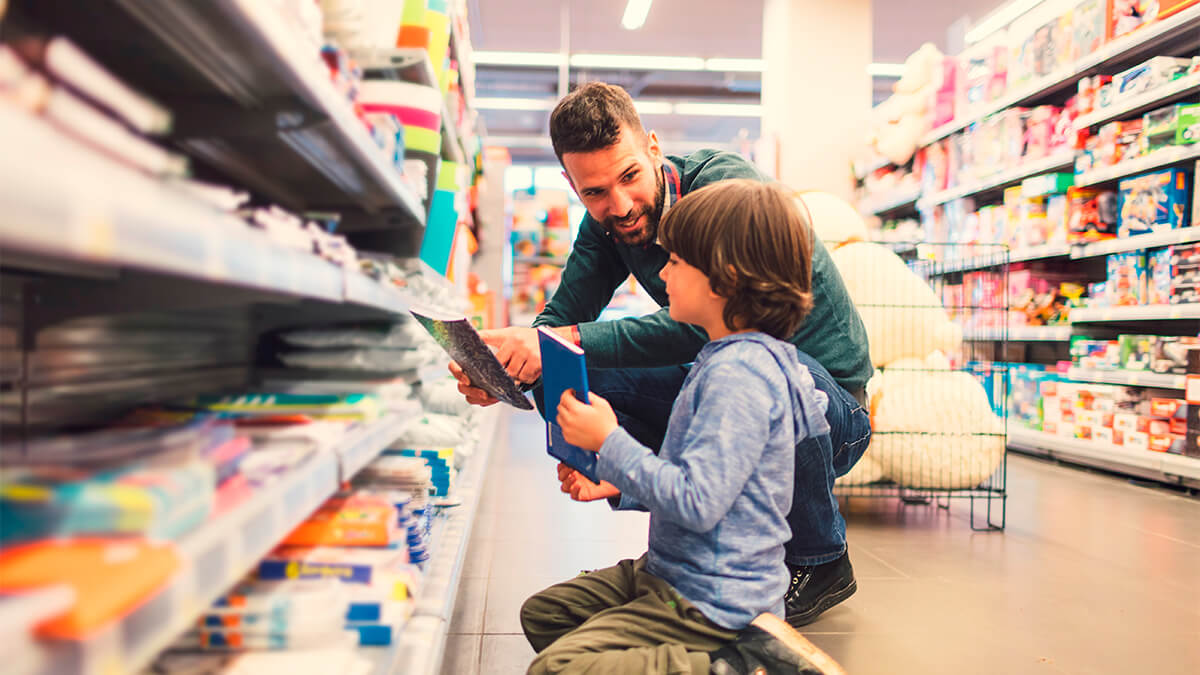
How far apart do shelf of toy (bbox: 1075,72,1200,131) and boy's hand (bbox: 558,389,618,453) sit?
10.7 ft

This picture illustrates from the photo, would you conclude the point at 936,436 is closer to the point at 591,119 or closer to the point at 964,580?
the point at 964,580

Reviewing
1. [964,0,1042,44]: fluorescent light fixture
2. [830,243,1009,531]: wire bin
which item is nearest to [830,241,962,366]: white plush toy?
[830,243,1009,531]: wire bin

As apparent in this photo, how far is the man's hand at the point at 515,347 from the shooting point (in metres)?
1.59

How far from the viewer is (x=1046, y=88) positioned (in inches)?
164

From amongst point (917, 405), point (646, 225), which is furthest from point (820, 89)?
point (646, 225)

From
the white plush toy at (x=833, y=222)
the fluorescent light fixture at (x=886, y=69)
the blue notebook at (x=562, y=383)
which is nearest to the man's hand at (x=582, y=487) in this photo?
the blue notebook at (x=562, y=383)

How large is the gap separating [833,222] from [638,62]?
6.58 m

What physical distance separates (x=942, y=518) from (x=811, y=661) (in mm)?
1909

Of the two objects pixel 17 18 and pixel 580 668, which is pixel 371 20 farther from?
pixel 580 668

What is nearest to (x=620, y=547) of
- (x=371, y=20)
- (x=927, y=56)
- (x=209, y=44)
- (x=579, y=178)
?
(x=579, y=178)

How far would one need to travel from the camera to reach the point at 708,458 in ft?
3.51

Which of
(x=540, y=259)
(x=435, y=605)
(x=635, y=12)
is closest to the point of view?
(x=435, y=605)

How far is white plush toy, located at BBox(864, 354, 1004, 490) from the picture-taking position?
8.79ft

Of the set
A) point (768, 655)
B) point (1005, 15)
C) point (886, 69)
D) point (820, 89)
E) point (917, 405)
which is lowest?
point (768, 655)
